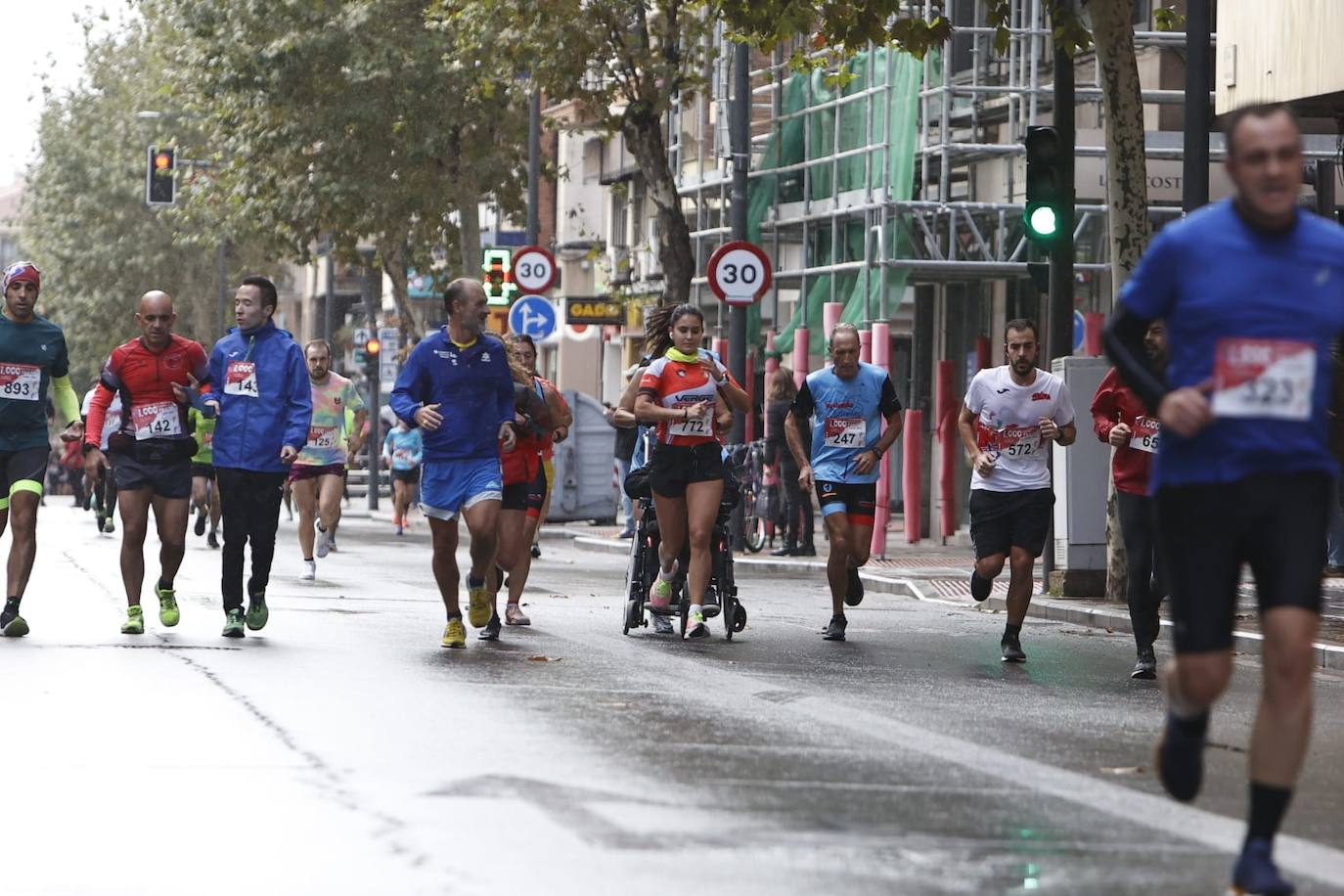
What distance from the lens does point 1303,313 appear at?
6.53 metres

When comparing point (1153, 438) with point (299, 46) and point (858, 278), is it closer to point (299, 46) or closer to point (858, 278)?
point (858, 278)

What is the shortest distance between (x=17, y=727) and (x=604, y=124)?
67.7ft

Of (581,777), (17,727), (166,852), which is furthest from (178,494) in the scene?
(166,852)

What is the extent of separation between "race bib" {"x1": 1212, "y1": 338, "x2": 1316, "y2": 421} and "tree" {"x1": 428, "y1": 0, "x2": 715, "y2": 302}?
21864mm

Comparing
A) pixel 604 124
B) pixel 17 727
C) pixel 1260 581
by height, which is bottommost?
pixel 17 727

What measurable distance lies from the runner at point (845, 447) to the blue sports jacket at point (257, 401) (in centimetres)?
307

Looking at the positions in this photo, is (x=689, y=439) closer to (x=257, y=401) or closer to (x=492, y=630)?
(x=492, y=630)

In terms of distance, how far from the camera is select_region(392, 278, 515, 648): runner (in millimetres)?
13531

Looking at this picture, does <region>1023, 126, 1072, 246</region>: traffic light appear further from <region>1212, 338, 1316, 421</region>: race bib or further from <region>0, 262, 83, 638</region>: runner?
<region>1212, 338, 1316, 421</region>: race bib

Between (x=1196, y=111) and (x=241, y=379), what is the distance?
6844 mm

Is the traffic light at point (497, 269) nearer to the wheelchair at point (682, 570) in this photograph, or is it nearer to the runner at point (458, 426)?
the wheelchair at point (682, 570)

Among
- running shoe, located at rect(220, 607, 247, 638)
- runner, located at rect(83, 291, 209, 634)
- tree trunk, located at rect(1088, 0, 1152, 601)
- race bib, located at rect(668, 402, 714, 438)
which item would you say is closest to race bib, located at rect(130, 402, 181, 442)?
runner, located at rect(83, 291, 209, 634)

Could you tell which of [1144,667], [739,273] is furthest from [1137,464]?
[739,273]

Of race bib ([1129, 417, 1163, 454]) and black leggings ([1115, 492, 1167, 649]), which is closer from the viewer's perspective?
black leggings ([1115, 492, 1167, 649])
